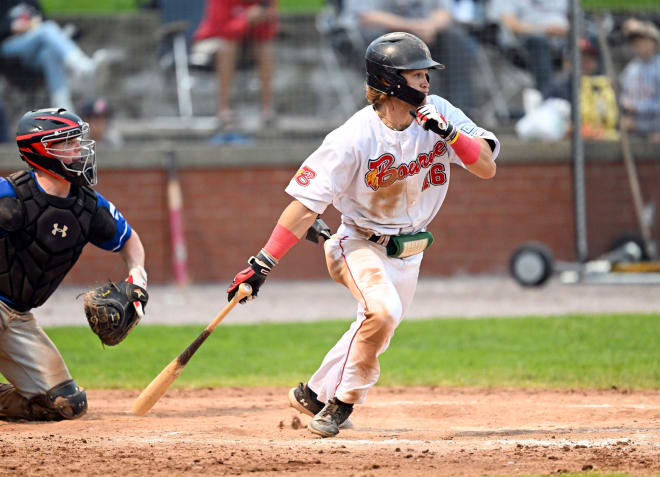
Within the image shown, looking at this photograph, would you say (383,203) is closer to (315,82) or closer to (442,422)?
(442,422)

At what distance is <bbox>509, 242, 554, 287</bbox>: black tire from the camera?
11586 millimetres

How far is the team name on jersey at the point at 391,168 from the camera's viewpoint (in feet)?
17.6

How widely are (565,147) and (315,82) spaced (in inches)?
133

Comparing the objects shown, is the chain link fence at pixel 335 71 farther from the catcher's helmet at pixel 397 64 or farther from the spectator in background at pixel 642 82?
the catcher's helmet at pixel 397 64

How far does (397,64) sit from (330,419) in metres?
1.93

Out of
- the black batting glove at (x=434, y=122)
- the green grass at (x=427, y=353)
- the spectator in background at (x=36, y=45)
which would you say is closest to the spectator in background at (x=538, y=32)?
the green grass at (x=427, y=353)

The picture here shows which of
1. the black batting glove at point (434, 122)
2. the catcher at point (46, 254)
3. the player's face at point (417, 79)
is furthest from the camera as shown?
the catcher at point (46, 254)

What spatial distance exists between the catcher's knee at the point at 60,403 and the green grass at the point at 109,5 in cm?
1186

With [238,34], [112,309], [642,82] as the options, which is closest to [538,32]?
[642,82]

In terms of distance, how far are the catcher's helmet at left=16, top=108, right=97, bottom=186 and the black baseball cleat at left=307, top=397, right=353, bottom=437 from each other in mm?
1939

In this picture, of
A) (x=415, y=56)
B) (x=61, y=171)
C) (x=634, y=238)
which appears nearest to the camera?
(x=415, y=56)

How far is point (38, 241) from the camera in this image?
19.2ft

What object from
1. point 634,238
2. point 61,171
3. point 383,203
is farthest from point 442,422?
point 634,238

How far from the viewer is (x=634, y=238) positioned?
12305 mm
